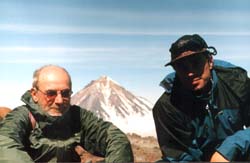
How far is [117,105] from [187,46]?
47 centimetres

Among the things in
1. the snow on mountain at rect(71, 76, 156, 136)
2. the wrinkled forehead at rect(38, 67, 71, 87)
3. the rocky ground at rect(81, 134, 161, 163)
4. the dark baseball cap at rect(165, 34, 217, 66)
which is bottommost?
the rocky ground at rect(81, 134, 161, 163)

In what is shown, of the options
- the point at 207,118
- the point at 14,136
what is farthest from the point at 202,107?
the point at 14,136

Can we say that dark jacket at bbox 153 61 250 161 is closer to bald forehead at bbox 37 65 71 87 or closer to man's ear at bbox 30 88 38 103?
bald forehead at bbox 37 65 71 87

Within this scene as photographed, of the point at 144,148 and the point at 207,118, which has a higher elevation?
the point at 207,118

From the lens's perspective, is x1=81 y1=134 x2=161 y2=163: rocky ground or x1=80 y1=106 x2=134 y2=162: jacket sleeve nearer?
x1=81 y1=134 x2=161 y2=163: rocky ground

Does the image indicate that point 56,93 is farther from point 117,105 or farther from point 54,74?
point 117,105

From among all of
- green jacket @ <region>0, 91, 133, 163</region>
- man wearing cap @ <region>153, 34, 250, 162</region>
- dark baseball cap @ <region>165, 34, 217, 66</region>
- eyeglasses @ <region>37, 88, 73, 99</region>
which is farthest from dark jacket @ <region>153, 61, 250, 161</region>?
eyeglasses @ <region>37, 88, 73, 99</region>

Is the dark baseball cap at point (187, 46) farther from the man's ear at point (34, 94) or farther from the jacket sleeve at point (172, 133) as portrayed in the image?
the man's ear at point (34, 94)

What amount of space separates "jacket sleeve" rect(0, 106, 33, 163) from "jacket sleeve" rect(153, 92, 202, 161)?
27.6 inches

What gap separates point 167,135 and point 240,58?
1.97 ft

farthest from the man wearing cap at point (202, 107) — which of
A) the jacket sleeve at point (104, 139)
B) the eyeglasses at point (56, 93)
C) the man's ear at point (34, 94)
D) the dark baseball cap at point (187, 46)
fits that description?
the man's ear at point (34, 94)

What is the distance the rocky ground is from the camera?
3008 millimetres

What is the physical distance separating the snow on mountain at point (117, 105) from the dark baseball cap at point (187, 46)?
0.88 ft

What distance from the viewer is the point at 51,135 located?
3.19 meters
